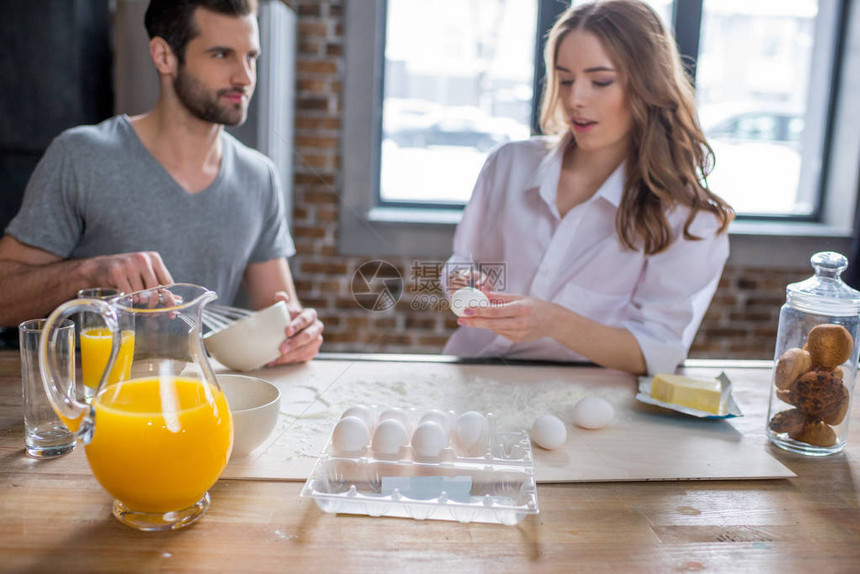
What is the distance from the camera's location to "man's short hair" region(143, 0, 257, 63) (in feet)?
3.41

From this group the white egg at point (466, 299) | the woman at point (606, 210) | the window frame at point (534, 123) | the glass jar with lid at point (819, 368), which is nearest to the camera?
the glass jar with lid at point (819, 368)

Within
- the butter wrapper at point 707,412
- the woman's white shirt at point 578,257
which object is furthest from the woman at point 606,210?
the butter wrapper at point 707,412

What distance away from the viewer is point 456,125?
1212mm

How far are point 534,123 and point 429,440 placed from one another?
0.51 metres

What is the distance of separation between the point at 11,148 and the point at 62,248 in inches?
27.4

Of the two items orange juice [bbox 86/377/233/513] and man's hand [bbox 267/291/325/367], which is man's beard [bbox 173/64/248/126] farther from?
orange juice [bbox 86/377/233/513]

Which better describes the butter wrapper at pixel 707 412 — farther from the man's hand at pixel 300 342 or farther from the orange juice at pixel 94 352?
the orange juice at pixel 94 352

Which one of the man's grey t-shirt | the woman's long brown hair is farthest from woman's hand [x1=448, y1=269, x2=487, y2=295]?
the man's grey t-shirt

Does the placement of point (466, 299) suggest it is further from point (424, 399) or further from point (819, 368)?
point (819, 368)

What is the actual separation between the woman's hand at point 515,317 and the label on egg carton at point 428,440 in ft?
0.61

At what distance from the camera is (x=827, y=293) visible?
2.57 ft

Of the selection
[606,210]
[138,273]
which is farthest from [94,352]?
[606,210]

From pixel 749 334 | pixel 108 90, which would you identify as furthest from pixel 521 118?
pixel 749 334

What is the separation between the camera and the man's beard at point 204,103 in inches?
41.9
